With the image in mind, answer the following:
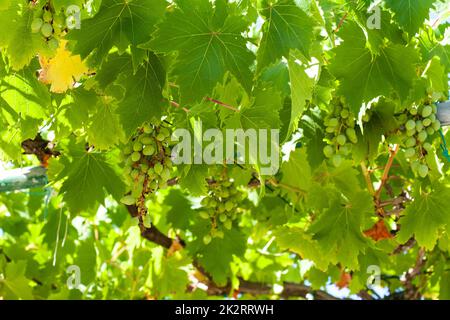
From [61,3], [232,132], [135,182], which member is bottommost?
[135,182]

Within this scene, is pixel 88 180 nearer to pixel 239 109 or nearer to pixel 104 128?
pixel 104 128

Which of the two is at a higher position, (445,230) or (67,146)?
(67,146)

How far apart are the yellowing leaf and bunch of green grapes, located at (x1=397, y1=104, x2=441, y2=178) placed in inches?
42.8

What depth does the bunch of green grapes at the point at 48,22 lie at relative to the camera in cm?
193

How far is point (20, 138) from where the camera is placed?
7.64 ft

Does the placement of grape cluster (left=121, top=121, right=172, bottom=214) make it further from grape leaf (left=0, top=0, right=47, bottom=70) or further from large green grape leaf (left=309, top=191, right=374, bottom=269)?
large green grape leaf (left=309, top=191, right=374, bottom=269)

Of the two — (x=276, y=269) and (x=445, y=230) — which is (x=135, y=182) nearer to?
(x=445, y=230)

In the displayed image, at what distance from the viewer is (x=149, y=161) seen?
2146 millimetres

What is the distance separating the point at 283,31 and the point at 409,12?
40 cm

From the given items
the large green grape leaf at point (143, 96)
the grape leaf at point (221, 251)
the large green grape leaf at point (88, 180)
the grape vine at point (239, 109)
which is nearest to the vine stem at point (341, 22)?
the grape vine at point (239, 109)

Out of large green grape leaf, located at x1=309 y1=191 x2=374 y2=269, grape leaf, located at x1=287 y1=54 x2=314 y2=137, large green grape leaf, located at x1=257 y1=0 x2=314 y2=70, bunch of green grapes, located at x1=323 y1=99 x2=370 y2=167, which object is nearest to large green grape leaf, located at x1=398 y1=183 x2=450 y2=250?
large green grape leaf, located at x1=309 y1=191 x2=374 y2=269

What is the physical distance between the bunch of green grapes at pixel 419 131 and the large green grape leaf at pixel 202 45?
75cm
